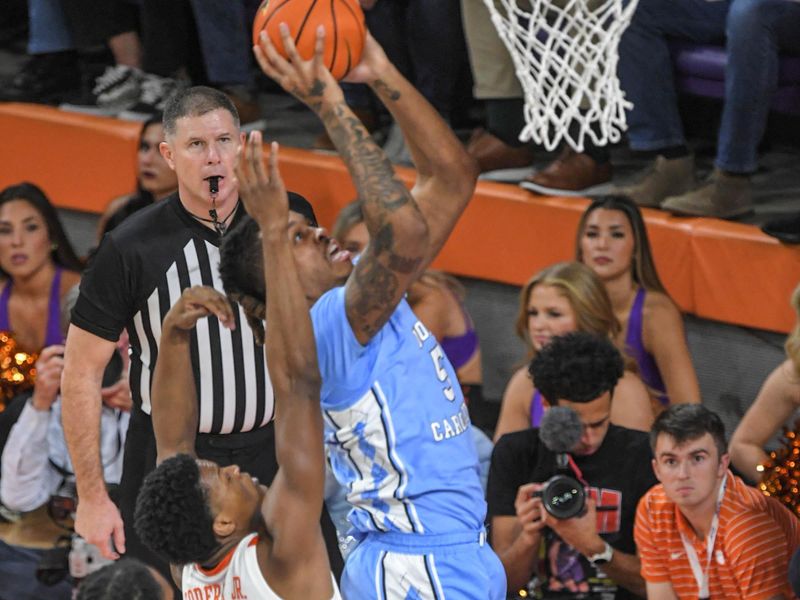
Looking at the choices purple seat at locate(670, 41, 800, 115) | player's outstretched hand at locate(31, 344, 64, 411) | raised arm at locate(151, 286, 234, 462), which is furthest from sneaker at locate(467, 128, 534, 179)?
raised arm at locate(151, 286, 234, 462)

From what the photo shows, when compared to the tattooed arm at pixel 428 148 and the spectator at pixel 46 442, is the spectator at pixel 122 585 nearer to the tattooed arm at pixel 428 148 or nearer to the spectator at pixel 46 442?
the tattooed arm at pixel 428 148

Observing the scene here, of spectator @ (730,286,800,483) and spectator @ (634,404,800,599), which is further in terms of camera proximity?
spectator @ (730,286,800,483)

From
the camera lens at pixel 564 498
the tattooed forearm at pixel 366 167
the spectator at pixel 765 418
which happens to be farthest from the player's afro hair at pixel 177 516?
the spectator at pixel 765 418

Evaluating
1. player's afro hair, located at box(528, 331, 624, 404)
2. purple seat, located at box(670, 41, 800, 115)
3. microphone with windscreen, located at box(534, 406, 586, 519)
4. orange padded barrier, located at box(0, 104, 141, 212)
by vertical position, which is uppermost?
purple seat, located at box(670, 41, 800, 115)

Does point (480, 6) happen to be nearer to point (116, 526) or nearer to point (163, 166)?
point (163, 166)

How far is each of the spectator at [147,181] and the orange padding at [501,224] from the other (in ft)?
2.46

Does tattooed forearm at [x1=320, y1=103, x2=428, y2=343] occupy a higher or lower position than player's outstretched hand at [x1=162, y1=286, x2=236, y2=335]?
higher

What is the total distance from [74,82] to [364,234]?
3.28 m

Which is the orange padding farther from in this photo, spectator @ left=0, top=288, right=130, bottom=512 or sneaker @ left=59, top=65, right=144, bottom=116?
spectator @ left=0, top=288, right=130, bottom=512

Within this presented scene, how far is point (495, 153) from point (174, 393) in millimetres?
2950

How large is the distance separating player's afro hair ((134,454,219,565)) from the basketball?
1.04m

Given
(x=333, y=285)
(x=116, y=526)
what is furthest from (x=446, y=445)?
(x=116, y=526)

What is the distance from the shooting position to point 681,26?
6.23 metres

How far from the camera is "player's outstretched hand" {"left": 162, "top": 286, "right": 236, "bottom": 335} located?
3.88 meters
